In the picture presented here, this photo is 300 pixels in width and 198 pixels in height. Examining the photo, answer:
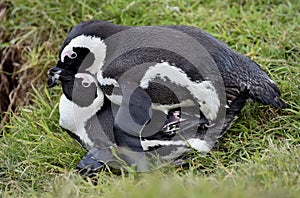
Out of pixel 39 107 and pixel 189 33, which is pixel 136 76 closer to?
pixel 189 33

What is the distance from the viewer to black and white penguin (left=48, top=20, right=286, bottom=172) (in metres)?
2.91

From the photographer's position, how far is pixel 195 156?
3.01m

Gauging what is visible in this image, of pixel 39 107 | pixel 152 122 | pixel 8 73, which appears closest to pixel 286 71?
pixel 152 122

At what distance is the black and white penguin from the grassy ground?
16cm

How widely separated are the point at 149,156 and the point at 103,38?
61 cm

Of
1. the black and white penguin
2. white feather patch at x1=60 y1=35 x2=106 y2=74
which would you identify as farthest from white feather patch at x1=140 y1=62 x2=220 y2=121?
Result: white feather patch at x1=60 y1=35 x2=106 y2=74

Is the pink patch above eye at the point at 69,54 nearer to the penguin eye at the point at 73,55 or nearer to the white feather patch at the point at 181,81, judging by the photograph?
the penguin eye at the point at 73,55

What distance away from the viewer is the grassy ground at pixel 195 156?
2.49m

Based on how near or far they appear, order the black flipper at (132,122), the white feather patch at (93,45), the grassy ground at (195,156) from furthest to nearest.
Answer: the white feather patch at (93,45), the black flipper at (132,122), the grassy ground at (195,156)

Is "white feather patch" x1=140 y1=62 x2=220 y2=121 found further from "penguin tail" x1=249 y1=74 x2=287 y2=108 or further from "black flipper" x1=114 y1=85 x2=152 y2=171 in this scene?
"penguin tail" x1=249 y1=74 x2=287 y2=108

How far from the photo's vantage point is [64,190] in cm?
249

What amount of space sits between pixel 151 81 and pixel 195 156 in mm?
422

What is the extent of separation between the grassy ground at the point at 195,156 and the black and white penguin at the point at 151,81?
0.16 m

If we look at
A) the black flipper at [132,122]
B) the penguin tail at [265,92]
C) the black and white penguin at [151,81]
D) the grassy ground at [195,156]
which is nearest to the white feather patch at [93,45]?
the black and white penguin at [151,81]
